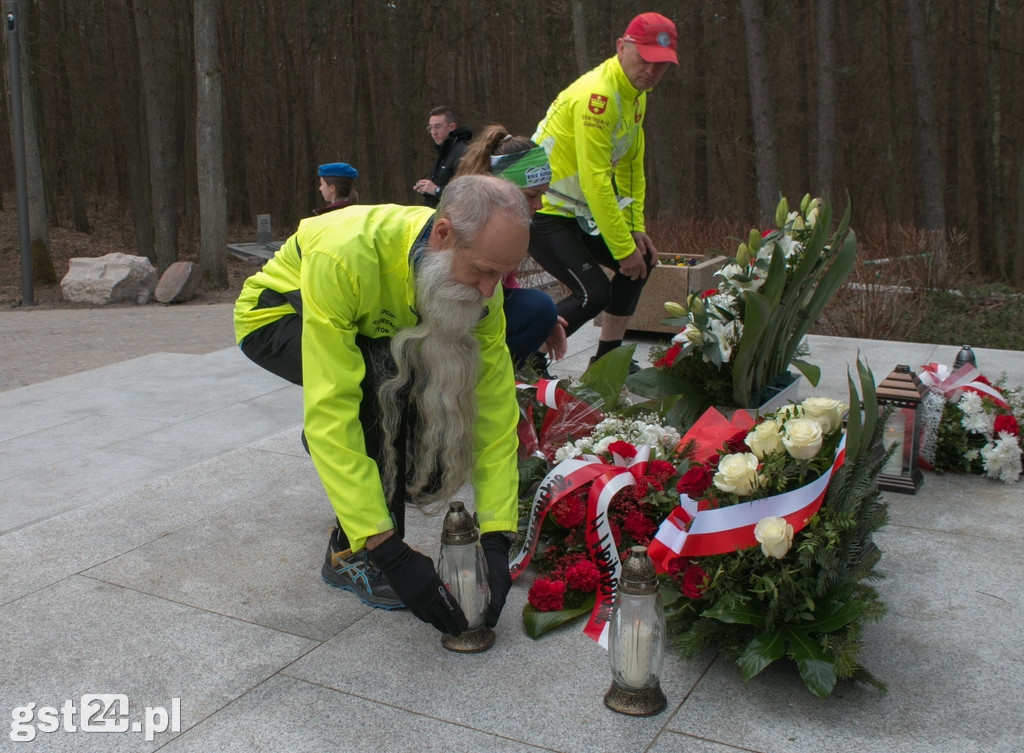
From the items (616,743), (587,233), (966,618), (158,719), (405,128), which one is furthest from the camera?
(405,128)

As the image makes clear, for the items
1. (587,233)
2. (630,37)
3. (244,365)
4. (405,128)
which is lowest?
(244,365)

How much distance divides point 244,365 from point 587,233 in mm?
2470

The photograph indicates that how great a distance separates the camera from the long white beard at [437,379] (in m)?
2.32

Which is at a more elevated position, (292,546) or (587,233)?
(587,233)

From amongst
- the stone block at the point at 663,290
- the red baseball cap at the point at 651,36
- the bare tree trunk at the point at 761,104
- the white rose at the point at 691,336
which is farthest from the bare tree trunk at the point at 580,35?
the white rose at the point at 691,336

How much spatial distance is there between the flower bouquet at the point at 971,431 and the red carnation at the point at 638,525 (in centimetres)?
139

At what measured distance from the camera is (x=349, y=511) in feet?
7.38

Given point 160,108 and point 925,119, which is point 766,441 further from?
point 160,108

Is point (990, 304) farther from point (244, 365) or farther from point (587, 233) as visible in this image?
point (244, 365)

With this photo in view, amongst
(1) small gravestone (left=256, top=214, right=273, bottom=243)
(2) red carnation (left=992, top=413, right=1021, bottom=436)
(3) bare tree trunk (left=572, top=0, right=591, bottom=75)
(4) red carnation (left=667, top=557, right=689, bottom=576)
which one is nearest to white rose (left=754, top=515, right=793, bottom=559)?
(4) red carnation (left=667, top=557, right=689, bottom=576)

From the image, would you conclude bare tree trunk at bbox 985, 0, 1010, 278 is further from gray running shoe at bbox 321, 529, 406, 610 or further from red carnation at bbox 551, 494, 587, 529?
gray running shoe at bbox 321, 529, 406, 610

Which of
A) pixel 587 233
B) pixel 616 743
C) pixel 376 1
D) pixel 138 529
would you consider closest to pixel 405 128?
pixel 376 1

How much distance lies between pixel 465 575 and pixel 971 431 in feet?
7.21

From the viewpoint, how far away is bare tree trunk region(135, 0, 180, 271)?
14.3 meters
